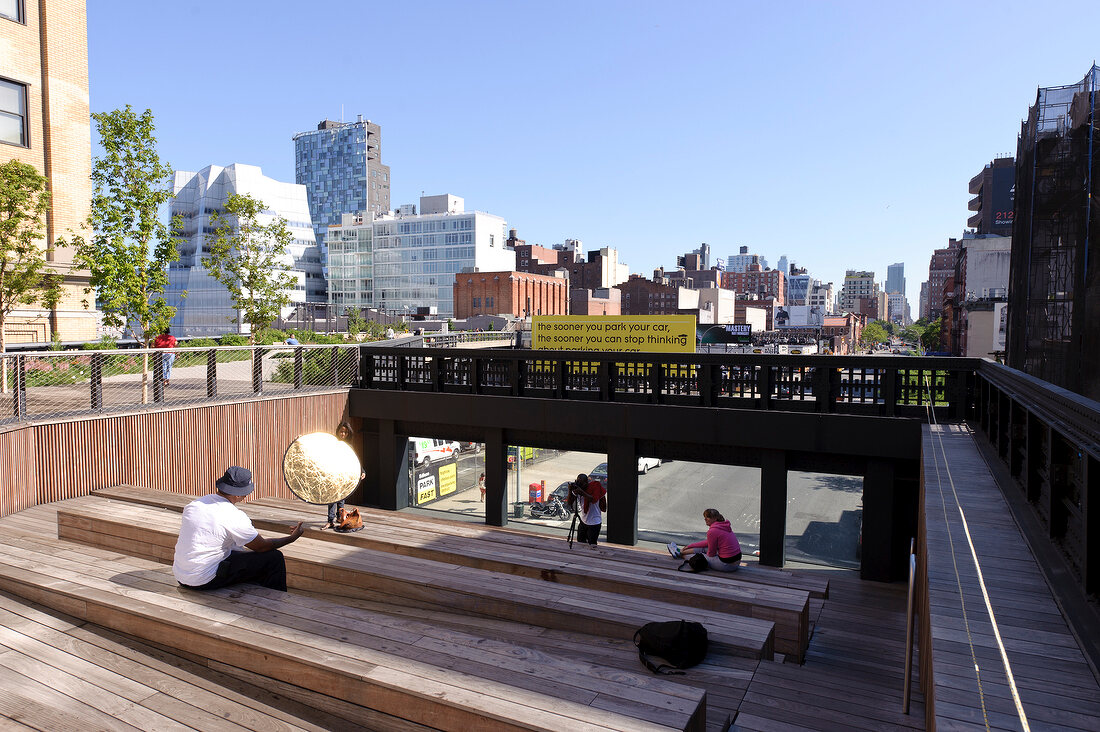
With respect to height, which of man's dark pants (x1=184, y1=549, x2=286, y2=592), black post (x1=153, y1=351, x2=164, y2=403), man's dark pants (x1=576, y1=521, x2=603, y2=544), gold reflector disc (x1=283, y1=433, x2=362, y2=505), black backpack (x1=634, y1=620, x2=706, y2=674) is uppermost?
black post (x1=153, y1=351, x2=164, y2=403)

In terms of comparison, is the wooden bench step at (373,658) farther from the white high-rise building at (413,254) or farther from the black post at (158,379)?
the white high-rise building at (413,254)

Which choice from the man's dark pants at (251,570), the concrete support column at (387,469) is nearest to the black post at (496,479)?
the concrete support column at (387,469)

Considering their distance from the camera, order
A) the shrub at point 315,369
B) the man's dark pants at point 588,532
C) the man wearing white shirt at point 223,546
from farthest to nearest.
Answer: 1. the shrub at point 315,369
2. the man's dark pants at point 588,532
3. the man wearing white shirt at point 223,546

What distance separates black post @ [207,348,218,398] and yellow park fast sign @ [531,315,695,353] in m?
8.00

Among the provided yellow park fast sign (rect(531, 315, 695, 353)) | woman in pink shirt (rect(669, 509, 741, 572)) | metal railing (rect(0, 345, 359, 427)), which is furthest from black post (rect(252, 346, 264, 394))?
woman in pink shirt (rect(669, 509, 741, 572))

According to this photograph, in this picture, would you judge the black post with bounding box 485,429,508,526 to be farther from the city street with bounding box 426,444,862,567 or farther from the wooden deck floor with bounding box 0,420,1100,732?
the wooden deck floor with bounding box 0,420,1100,732

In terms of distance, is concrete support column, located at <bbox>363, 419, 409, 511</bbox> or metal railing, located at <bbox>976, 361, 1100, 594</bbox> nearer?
metal railing, located at <bbox>976, 361, 1100, 594</bbox>

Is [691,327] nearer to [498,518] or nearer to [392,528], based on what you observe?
[498,518]

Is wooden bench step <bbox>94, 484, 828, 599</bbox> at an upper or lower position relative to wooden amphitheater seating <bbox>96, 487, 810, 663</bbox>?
lower

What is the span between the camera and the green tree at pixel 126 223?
15.5 meters

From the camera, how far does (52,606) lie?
6164 millimetres

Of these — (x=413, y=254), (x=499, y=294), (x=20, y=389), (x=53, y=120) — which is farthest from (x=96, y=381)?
(x=413, y=254)

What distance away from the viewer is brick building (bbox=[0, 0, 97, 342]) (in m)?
20.7

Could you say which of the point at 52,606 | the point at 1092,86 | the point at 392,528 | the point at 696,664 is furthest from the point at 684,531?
the point at 1092,86
